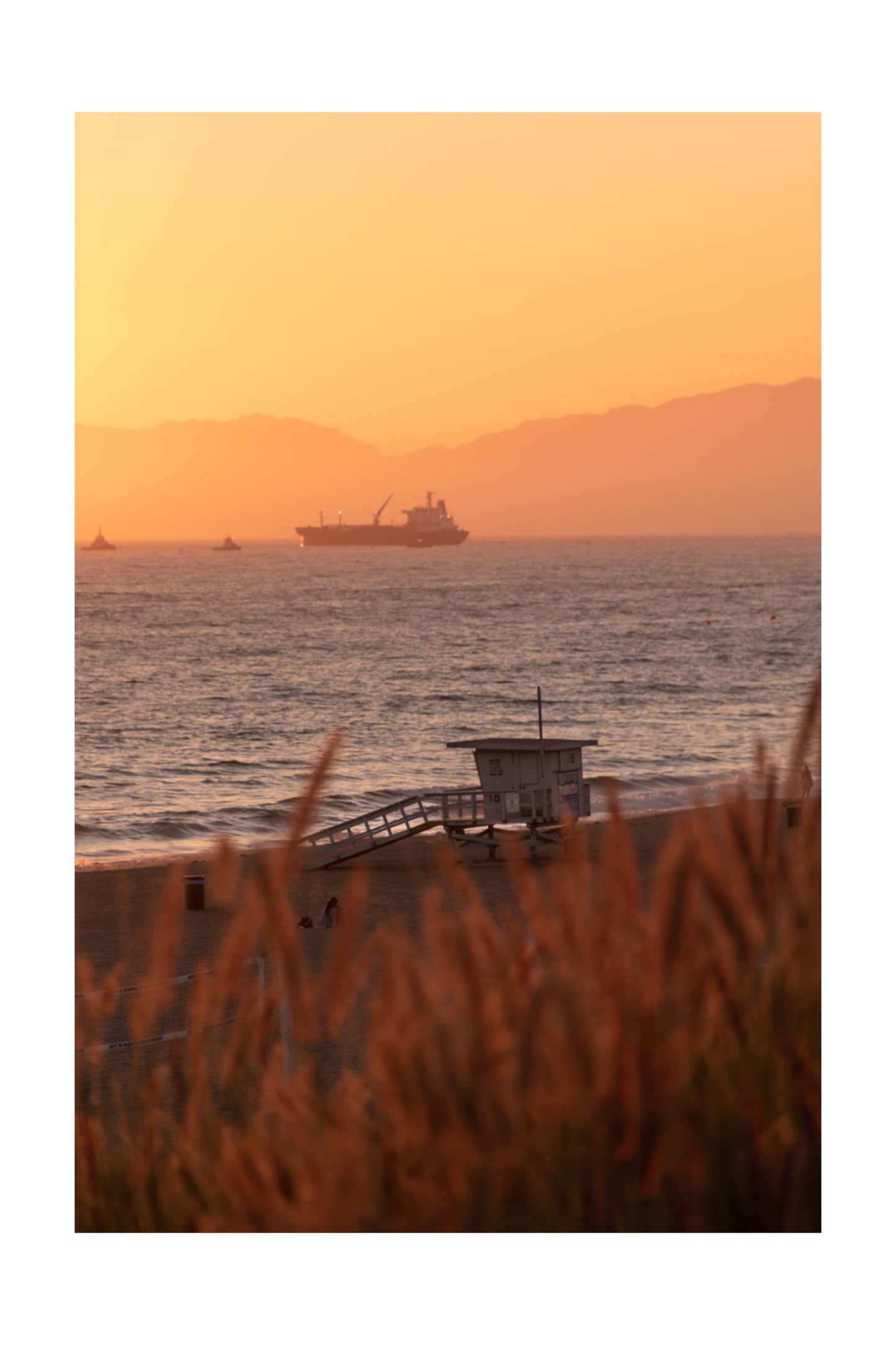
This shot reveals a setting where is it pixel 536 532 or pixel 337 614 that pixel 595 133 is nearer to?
pixel 536 532

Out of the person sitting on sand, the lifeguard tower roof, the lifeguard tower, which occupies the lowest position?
the person sitting on sand

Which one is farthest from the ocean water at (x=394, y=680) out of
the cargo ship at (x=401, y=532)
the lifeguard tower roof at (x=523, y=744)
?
the cargo ship at (x=401, y=532)

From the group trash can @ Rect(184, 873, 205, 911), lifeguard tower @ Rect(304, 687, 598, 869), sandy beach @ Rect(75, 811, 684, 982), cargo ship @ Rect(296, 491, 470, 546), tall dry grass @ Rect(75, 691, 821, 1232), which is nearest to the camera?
tall dry grass @ Rect(75, 691, 821, 1232)

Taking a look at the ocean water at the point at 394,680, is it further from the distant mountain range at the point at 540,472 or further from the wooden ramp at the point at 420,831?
the distant mountain range at the point at 540,472

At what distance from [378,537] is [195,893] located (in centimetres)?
5678

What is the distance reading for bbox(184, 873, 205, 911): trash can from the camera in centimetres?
1127

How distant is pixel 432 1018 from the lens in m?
1.84

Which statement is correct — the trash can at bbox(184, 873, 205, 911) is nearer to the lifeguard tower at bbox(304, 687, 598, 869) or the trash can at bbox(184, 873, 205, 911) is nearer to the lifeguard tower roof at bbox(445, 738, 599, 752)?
the lifeguard tower at bbox(304, 687, 598, 869)

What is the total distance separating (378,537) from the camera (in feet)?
221

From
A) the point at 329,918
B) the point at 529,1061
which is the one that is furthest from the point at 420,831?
the point at 529,1061

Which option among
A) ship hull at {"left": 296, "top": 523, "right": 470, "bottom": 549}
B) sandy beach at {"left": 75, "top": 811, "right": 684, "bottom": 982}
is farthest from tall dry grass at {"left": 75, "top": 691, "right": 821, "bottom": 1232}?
ship hull at {"left": 296, "top": 523, "right": 470, "bottom": 549}
